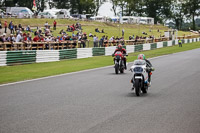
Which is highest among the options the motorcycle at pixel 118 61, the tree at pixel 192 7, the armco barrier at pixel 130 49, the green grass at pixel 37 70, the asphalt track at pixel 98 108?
the tree at pixel 192 7

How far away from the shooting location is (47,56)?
26.9 m

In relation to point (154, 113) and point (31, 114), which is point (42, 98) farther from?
point (154, 113)

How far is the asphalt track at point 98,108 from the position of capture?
699 cm

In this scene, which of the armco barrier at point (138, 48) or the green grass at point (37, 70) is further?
the armco barrier at point (138, 48)

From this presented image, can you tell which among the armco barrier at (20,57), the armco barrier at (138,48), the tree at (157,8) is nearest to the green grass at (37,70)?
the armco barrier at (20,57)

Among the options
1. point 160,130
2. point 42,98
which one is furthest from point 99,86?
point 160,130

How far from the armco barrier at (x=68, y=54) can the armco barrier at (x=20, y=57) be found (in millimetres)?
3512

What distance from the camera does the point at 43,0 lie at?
115000mm

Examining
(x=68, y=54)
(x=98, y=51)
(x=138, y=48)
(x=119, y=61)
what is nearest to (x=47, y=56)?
(x=68, y=54)

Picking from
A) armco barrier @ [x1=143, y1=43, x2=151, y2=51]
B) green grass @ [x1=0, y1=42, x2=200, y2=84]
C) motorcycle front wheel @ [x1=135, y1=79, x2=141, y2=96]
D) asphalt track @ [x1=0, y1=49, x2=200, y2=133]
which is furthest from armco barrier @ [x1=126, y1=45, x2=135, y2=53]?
motorcycle front wheel @ [x1=135, y1=79, x2=141, y2=96]

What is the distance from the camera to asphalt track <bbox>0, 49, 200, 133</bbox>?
699 centimetres

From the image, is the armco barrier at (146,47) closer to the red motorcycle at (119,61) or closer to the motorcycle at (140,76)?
the red motorcycle at (119,61)

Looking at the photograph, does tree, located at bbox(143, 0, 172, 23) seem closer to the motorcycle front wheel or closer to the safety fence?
the safety fence

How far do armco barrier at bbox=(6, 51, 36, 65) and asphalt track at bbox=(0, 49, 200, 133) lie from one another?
9.81 meters
